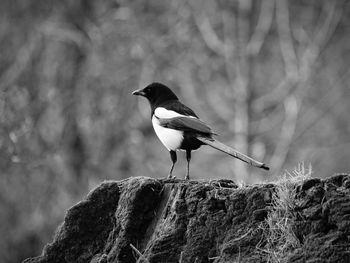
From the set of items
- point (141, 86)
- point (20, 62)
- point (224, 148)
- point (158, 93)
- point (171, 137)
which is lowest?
point (224, 148)

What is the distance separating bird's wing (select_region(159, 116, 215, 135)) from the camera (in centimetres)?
635

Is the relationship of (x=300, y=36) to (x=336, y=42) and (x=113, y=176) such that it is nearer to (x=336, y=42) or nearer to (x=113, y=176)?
(x=336, y=42)

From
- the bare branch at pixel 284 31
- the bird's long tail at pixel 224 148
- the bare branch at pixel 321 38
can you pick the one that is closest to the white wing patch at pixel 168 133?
the bird's long tail at pixel 224 148

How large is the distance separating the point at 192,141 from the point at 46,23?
457 inches

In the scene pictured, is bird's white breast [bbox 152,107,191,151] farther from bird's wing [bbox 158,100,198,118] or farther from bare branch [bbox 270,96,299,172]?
bare branch [bbox 270,96,299,172]

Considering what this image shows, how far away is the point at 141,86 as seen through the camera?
16516 mm

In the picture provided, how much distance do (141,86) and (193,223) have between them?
40.8 feet

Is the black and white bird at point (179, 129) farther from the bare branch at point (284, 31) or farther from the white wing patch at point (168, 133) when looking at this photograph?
the bare branch at point (284, 31)

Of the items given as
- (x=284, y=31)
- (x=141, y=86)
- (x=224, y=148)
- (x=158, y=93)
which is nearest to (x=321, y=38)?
(x=284, y=31)

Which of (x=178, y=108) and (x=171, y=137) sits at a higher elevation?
(x=178, y=108)

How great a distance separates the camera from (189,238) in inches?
165

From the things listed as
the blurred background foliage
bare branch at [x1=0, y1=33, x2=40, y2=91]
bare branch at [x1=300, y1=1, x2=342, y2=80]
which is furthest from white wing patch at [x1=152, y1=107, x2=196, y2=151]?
bare branch at [x1=300, y1=1, x2=342, y2=80]

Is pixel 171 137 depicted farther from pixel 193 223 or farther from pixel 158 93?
pixel 193 223

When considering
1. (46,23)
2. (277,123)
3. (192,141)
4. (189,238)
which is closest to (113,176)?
(46,23)
